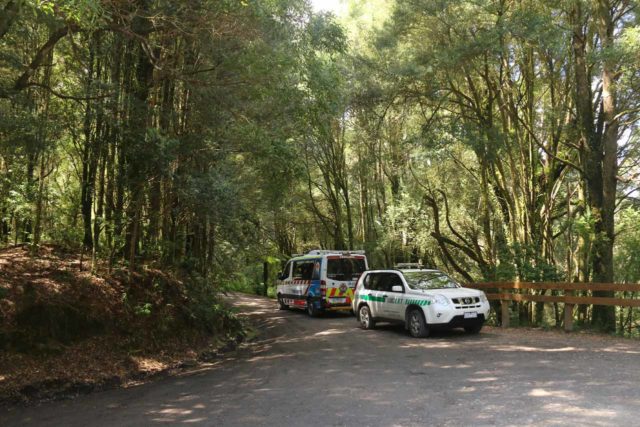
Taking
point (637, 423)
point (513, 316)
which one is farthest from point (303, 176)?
point (513, 316)

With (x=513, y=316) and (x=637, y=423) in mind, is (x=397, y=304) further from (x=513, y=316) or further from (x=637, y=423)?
(x=637, y=423)

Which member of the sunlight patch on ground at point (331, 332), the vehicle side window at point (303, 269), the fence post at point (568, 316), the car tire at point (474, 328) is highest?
the vehicle side window at point (303, 269)

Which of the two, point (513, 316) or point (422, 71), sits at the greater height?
point (422, 71)

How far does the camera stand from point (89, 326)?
9.84 metres

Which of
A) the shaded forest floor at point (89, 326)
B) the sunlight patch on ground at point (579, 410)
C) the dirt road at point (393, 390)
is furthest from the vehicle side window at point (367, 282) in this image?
the sunlight patch on ground at point (579, 410)

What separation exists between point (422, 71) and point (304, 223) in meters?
19.6

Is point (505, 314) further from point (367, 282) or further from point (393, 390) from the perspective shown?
point (393, 390)

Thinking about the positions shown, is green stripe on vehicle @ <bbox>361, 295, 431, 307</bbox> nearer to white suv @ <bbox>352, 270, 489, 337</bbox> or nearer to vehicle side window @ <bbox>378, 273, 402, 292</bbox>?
white suv @ <bbox>352, 270, 489, 337</bbox>

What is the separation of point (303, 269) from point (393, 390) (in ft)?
41.0

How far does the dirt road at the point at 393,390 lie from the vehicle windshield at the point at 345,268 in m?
6.61

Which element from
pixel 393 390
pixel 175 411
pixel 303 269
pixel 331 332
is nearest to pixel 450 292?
pixel 331 332

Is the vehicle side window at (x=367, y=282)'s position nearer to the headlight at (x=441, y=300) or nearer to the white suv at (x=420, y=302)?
the white suv at (x=420, y=302)

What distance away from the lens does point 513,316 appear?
1723cm

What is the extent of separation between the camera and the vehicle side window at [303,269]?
18625mm
